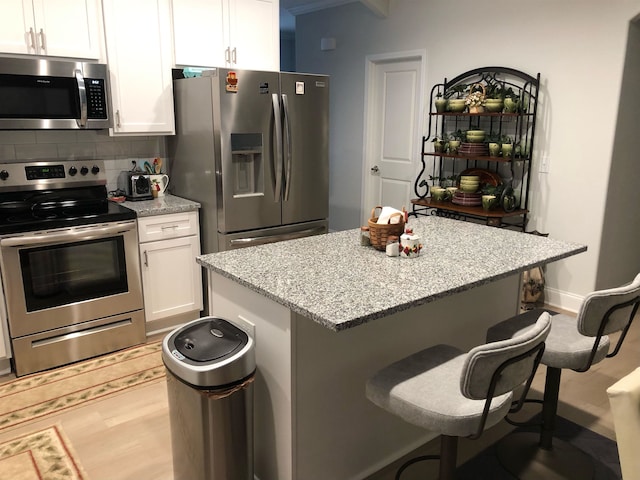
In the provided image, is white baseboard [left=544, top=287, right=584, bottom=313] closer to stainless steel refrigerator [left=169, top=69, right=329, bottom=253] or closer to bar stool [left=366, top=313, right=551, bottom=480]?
stainless steel refrigerator [left=169, top=69, right=329, bottom=253]

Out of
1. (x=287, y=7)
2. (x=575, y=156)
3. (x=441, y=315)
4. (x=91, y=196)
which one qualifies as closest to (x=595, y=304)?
(x=441, y=315)

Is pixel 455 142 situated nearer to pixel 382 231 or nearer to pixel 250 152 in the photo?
pixel 250 152

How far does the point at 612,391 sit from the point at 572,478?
129 centimetres

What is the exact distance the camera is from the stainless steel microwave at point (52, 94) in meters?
3.02

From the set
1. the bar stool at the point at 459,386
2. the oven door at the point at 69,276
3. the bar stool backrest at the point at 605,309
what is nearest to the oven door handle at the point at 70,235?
the oven door at the point at 69,276

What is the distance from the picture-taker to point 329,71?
592 centimetres

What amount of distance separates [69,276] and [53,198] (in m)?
0.58

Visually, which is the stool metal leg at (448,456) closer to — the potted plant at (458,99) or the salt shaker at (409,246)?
the salt shaker at (409,246)

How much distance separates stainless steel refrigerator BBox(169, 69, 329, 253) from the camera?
11.4 feet

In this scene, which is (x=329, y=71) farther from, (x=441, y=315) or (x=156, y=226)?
(x=441, y=315)

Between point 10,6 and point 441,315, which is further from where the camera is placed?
point 10,6

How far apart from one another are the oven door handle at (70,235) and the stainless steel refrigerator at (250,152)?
63cm

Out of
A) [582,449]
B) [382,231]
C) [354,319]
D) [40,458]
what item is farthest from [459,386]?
[40,458]

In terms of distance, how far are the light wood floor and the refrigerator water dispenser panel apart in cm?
142
